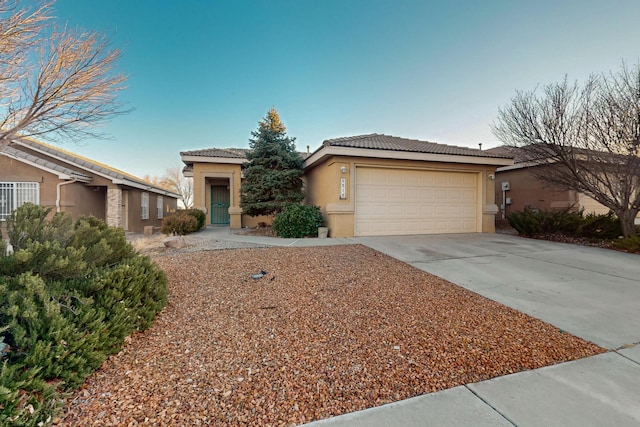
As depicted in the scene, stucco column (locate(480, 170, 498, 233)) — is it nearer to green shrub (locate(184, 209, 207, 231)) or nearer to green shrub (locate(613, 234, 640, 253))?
green shrub (locate(613, 234, 640, 253))

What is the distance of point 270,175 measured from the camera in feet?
35.9

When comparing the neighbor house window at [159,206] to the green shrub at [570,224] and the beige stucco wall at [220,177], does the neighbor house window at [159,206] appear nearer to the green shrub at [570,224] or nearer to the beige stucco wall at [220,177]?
the beige stucco wall at [220,177]

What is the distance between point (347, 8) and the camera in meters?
8.70

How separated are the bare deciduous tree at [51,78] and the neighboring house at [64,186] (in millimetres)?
4096

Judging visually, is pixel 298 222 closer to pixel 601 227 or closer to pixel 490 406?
pixel 490 406

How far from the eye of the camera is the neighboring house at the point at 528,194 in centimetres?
1216

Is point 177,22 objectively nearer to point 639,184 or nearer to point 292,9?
point 292,9

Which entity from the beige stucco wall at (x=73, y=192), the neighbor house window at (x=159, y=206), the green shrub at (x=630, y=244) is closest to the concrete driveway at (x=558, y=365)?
the green shrub at (x=630, y=244)

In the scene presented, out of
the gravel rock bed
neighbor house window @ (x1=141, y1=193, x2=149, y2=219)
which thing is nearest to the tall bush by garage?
the gravel rock bed

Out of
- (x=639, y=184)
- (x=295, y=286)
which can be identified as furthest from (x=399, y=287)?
(x=639, y=184)

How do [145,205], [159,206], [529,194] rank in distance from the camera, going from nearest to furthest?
[529,194] → [145,205] → [159,206]

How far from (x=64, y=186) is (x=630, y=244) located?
762 inches

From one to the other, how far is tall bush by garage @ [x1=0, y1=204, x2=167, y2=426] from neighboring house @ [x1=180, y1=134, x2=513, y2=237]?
264 inches

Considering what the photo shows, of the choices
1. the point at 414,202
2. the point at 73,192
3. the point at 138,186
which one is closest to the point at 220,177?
the point at 138,186
